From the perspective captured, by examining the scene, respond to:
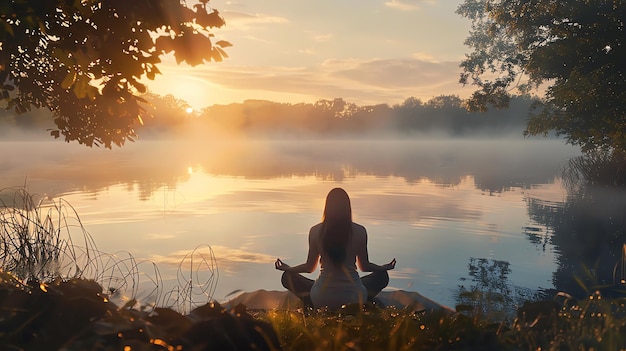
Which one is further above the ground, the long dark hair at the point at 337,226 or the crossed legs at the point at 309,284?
the long dark hair at the point at 337,226

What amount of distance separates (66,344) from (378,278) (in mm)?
5823

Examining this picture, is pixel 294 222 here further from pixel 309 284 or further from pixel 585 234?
pixel 309 284

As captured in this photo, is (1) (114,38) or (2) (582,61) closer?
(1) (114,38)

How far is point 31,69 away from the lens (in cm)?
942

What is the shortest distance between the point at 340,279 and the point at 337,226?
668mm

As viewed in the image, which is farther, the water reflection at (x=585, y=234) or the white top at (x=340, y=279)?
the water reflection at (x=585, y=234)

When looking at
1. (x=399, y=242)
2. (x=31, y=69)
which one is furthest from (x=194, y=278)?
(x=399, y=242)

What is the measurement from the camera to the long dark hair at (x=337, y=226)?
760cm

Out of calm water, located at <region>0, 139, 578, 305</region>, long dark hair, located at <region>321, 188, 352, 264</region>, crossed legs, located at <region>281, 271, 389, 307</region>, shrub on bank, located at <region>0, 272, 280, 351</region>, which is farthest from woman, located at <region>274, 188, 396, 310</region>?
calm water, located at <region>0, 139, 578, 305</region>

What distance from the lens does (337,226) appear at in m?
7.68

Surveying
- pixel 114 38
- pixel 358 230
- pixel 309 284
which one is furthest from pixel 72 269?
pixel 114 38

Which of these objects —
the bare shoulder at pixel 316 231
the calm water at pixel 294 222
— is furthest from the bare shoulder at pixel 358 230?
the calm water at pixel 294 222

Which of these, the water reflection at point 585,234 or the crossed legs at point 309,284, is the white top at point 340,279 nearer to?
the crossed legs at point 309,284

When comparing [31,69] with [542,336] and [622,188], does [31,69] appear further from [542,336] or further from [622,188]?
[622,188]
